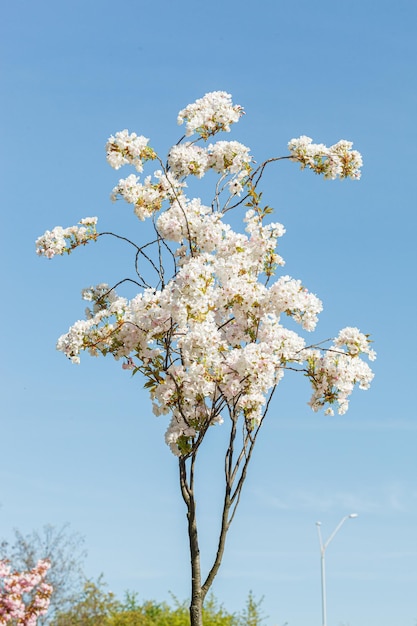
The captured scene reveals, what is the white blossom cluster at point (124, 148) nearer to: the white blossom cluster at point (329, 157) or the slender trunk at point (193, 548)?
the white blossom cluster at point (329, 157)

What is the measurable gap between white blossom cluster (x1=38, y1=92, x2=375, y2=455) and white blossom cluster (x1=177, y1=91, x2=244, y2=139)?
15cm

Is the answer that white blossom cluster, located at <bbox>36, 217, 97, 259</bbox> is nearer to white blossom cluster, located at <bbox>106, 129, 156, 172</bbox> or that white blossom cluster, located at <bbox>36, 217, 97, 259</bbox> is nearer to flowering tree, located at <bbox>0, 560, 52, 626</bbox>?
white blossom cluster, located at <bbox>106, 129, 156, 172</bbox>

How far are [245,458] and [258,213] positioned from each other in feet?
9.74

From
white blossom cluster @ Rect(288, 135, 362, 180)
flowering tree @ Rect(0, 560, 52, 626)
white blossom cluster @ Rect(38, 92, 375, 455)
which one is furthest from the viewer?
flowering tree @ Rect(0, 560, 52, 626)

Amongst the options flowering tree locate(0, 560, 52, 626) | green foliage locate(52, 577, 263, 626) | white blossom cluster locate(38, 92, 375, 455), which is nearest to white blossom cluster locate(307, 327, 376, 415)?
white blossom cluster locate(38, 92, 375, 455)

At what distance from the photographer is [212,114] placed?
448 inches

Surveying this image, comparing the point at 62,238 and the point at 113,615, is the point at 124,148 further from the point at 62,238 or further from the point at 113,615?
the point at 113,615

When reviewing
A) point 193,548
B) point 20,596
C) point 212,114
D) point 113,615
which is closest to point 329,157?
point 212,114

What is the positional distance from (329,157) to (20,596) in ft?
27.7

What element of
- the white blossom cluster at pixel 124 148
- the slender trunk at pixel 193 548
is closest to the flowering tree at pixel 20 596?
the slender trunk at pixel 193 548

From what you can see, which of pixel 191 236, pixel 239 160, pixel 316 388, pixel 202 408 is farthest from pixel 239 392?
pixel 239 160

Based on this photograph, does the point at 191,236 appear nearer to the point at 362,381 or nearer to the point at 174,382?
the point at 174,382

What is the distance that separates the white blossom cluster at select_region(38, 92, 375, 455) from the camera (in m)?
9.55

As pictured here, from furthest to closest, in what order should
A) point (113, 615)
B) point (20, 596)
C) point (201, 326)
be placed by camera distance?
point (113, 615), point (20, 596), point (201, 326)
